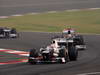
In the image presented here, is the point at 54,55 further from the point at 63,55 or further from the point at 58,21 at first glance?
the point at 58,21

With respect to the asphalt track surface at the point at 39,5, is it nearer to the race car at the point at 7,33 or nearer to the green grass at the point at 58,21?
the green grass at the point at 58,21

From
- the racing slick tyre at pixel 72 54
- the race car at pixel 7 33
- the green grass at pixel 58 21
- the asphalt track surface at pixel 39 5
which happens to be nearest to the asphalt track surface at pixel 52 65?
the racing slick tyre at pixel 72 54

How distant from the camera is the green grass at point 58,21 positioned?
3384 cm

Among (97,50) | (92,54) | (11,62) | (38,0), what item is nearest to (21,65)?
(11,62)

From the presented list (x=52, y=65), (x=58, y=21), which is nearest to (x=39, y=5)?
(x=58, y=21)

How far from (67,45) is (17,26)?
48.5ft

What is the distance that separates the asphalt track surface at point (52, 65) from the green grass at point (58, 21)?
582cm

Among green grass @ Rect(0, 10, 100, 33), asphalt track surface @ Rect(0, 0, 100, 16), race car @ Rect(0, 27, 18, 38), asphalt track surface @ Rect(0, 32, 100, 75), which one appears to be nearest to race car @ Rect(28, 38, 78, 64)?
asphalt track surface @ Rect(0, 32, 100, 75)

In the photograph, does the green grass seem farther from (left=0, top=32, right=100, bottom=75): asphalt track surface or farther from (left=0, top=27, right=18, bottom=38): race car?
(left=0, top=32, right=100, bottom=75): asphalt track surface

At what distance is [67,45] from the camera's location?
20.6 m

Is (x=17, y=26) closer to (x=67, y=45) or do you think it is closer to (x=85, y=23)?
(x=85, y=23)

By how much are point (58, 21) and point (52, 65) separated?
64.3ft

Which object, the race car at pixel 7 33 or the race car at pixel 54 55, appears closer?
the race car at pixel 54 55

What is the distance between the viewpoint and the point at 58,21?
3741 centimetres
